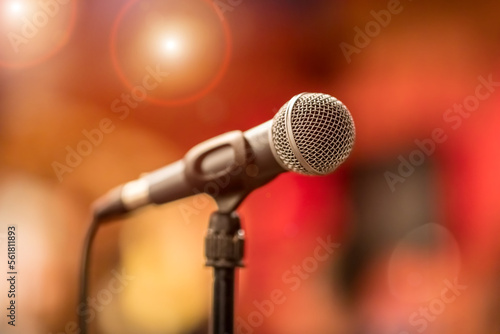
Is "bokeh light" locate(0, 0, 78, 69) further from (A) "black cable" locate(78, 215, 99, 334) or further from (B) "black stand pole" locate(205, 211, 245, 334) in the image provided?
(B) "black stand pole" locate(205, 211, 245, 334)

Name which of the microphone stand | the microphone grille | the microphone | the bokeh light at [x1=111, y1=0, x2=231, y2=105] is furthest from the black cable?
the bokeh light at [x1=111, y1=0, x2=231, y2=105]

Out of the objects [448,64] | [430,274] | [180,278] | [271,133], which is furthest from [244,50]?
[271,133]

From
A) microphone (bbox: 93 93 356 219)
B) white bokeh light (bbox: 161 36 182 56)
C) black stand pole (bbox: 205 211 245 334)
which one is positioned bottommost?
black stand pole (bbox: 205 211 245 334)

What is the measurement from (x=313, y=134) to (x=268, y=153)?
0.07 m

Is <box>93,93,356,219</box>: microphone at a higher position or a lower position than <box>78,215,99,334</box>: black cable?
higher

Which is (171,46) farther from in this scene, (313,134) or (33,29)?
(313,134)

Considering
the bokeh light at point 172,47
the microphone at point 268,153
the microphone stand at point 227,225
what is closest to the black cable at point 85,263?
the microphone at point 268,153

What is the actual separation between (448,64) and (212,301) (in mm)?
1078

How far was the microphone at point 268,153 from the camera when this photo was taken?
1.72ft

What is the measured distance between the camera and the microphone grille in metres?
0.52

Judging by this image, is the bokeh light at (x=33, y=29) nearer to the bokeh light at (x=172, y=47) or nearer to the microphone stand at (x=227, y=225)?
the bokeh light at (x=172, y=47)

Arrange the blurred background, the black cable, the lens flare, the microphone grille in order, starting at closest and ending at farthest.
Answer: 1. the microphone grille
2. the black cable
3. the lens flare
4. the blurred background

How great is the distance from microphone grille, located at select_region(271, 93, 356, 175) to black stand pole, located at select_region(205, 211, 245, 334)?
127 mm

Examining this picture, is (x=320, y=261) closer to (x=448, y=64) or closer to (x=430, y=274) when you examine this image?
(x=430, y=274)
